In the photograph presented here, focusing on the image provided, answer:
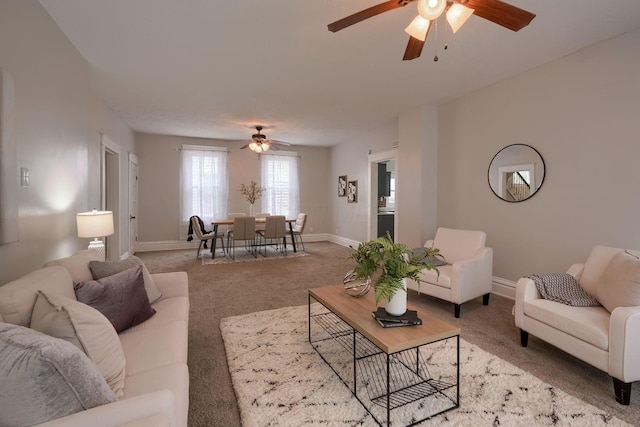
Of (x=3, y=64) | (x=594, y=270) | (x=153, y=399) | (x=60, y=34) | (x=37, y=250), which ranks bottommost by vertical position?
(x=153, y=399)

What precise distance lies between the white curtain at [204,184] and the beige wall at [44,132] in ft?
12.6

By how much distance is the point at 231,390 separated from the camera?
187 cm

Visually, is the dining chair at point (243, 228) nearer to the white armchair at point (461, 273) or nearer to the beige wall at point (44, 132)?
the beige wall at point (44, 132)

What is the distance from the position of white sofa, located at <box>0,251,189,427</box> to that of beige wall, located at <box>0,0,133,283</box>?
1.33 ft

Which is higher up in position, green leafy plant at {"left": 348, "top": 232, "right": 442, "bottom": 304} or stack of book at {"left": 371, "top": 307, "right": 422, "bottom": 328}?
green leafy plant at {"left": 348, "top": 232, "right": 442, "bottom": 304}

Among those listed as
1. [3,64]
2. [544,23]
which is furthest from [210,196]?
[544,23]

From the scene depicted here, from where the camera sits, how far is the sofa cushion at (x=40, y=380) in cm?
84

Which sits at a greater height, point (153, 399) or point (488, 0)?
point (488, 0)

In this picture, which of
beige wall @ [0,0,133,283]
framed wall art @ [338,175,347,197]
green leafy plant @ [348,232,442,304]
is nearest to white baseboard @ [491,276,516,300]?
green leafy plant @ [348,232,442,304]

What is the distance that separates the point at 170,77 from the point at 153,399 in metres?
3.62

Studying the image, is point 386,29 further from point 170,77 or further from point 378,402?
point 378,402

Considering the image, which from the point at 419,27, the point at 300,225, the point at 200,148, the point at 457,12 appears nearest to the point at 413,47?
the point at 419,27

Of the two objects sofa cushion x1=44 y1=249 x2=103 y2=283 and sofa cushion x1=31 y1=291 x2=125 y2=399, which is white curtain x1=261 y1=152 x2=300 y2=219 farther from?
sofa cushion x1=31 y1=291 x2=125 y2=399

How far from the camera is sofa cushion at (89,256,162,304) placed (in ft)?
6.44
